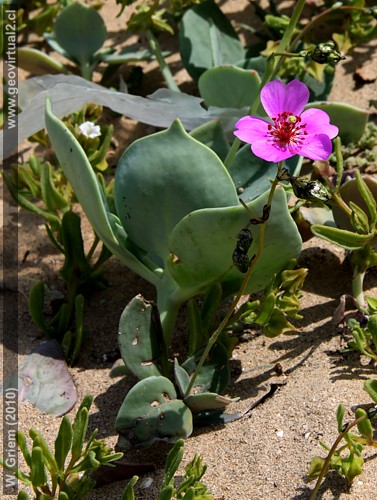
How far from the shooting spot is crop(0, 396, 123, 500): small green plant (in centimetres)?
153

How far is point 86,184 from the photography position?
191 centimetres

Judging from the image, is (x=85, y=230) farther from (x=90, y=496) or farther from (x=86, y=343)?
(x=90, y=496)

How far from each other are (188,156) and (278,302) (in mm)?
401

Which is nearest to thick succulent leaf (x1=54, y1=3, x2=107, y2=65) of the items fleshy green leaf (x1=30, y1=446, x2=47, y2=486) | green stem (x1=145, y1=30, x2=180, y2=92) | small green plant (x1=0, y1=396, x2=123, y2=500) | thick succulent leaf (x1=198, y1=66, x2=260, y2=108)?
green stem (x1=145, y1=30, x2=180, y2=92)

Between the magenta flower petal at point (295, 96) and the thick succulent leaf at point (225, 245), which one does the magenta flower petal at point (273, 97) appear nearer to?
the magenta flower petal at point (295, 96)

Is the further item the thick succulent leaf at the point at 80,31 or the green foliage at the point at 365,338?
the thick succulent leaf at the point at 80,31

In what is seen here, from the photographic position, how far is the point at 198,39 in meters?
2.79

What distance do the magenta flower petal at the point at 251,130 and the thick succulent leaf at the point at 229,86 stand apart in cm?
83

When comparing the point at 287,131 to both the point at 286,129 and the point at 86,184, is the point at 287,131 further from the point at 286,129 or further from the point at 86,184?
the point at 86,184

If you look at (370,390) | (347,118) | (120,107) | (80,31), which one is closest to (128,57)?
(80,31)

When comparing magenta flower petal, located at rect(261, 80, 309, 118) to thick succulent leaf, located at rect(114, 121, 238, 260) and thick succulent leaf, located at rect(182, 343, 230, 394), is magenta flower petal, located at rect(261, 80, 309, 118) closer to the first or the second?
thick succulent leaf, located at rect(114, 121, 238, 260)

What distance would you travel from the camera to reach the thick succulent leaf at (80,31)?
2850 millimetres

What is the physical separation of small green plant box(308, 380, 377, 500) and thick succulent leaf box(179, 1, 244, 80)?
141cm

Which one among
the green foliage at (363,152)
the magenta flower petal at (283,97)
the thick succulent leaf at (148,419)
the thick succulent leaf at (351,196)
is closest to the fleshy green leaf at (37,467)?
the thick succulent leaf at (148,419)
